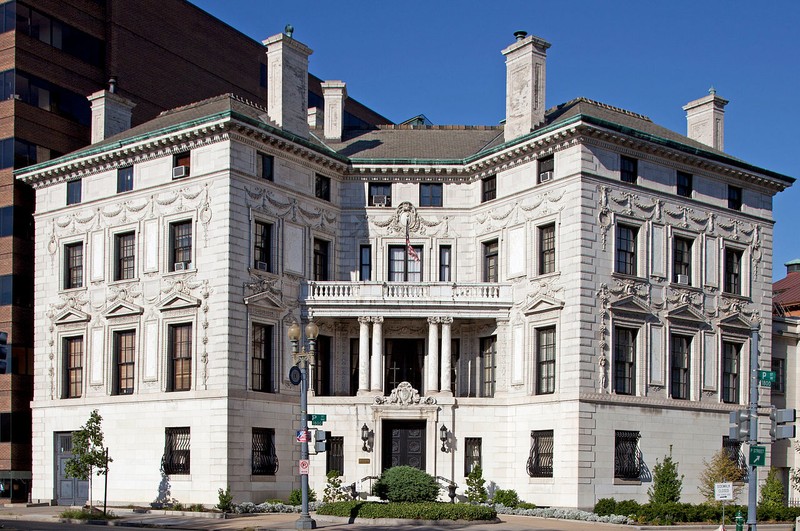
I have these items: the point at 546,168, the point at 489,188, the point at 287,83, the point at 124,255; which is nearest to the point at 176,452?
the point at 124,255

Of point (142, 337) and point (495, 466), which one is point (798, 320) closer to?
point (495, 466)

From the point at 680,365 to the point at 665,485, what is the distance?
18.8ft

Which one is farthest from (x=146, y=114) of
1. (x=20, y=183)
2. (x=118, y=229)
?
(x=118, y=229)

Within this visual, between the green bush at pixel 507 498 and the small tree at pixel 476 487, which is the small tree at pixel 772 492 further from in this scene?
the small tree at pixel 476 487

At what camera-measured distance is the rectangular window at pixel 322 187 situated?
1965 inches

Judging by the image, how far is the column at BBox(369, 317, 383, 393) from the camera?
1861 inches

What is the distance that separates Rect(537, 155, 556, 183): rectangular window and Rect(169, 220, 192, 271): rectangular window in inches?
587

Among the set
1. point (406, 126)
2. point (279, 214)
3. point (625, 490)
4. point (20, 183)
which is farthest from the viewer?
point (406, 126)

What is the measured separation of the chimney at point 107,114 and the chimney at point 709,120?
92.1ft

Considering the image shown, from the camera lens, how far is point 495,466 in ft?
154

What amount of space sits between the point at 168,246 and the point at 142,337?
4.06 m

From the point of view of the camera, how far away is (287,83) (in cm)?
4988

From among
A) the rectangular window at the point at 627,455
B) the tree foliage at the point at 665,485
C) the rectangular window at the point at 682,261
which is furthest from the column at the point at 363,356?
the rectangular window at the point at 682,261

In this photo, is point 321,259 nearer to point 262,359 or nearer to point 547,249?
point 262,359
